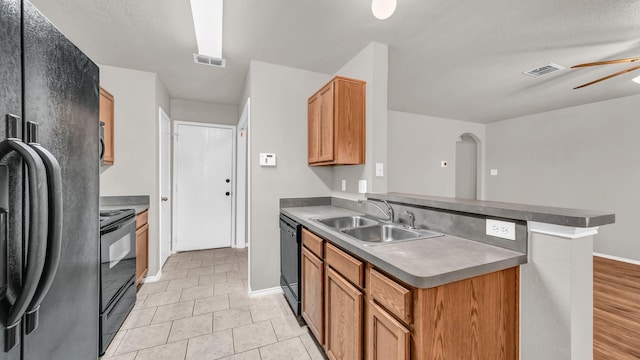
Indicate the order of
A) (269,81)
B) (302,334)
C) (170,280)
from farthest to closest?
1. (170,280)
2. (269,81)
3. (302,334)

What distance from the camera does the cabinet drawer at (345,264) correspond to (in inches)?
50.6

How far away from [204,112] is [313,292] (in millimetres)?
3526

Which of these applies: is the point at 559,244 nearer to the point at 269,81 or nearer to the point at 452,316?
the point at 452,316

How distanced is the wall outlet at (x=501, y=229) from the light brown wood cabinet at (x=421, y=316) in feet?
0.51

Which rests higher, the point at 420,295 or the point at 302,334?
the point at 420,295

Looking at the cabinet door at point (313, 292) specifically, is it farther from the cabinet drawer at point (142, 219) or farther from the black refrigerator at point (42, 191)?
the cabinet drawer at point (142, 219)

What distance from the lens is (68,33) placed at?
2.15 metres

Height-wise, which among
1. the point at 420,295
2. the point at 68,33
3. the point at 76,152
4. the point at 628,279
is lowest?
the point at 628,279

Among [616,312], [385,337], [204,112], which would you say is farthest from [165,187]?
[616,312]

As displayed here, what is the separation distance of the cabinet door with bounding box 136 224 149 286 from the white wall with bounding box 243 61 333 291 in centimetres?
119

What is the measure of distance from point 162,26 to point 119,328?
2.50m

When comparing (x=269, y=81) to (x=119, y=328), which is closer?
(x=119, y=328)

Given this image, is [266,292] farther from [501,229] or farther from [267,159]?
[501,229]

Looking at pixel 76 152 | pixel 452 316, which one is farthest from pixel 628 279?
pixel 76 152
